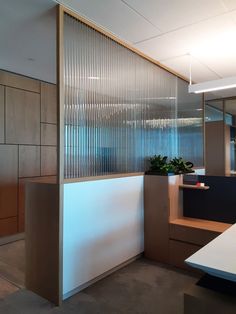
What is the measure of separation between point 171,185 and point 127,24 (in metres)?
2.07

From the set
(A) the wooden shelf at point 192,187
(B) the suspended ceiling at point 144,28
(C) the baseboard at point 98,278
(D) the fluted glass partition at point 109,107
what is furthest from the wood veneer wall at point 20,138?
(A) the wooden shelf at point 192,187

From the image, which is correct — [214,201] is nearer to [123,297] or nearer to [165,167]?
[165,167]

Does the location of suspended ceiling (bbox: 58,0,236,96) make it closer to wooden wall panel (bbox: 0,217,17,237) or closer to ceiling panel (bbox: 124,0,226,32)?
ceiling panel (bbox: 124,0,226,32)

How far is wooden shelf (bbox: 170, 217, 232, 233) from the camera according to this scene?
3053mm

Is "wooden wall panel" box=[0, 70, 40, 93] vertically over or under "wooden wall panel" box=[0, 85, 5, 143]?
over

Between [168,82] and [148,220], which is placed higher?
[168,82]

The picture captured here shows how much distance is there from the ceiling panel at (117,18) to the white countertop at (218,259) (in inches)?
91.5

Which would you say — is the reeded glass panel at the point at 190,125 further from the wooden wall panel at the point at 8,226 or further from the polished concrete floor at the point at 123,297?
the wooden wall panel at the point at 8,226

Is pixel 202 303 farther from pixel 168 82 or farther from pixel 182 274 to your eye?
pixel 168 82

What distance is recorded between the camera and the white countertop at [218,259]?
1.29m

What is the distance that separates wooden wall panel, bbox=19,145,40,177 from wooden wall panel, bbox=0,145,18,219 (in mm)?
98

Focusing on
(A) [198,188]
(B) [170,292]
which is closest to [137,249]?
(B) [170,292]

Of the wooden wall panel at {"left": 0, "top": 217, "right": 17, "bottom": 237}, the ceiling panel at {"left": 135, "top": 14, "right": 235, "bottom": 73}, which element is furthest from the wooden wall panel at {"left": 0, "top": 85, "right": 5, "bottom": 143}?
the ceiling panel at {"left": 135, "top": 14, "right": 235, "bottom": 73}

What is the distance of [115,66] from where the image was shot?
3.28 m
